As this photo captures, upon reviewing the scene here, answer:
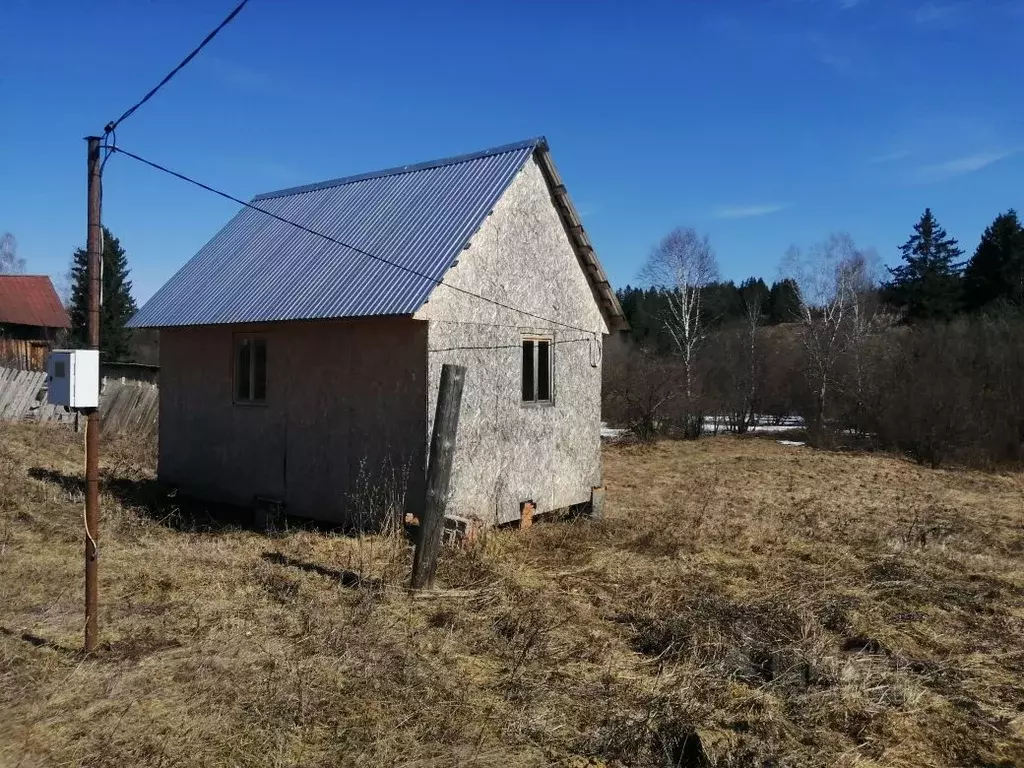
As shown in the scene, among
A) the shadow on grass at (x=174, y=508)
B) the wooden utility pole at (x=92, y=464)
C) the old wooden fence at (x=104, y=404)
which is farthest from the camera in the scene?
the old wooden fence at (x=104, y=404)

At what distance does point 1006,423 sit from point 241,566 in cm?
2195

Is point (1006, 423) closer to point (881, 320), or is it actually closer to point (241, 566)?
point (881, 320)

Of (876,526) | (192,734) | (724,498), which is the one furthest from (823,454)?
(192,734)

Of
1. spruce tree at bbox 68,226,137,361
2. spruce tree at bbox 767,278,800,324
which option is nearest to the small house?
spruce tree at bbox 68,226,137,361

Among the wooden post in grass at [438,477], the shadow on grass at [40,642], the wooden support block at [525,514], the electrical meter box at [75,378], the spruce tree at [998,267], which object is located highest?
the spruce tree at [998,267]

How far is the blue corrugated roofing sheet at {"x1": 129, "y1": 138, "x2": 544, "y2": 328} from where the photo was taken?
10992 mm

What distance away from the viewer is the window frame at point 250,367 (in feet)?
41.9

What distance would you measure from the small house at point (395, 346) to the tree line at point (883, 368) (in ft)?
47.2

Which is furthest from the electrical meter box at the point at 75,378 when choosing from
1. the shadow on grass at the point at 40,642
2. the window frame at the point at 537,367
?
the window frame at the point at 537,367

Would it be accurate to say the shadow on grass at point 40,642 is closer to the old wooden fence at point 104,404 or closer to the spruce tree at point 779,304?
the old wooden fence at point 104,404

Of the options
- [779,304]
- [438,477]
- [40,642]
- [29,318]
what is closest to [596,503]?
[438,477]

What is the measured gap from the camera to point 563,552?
1044cm

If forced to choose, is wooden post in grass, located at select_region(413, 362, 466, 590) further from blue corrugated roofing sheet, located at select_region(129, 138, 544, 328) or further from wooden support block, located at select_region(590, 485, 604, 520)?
wooden support block, located at select_region(590, 485, 604, 520)

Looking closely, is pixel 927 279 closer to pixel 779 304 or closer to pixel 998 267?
pixel 998 267
